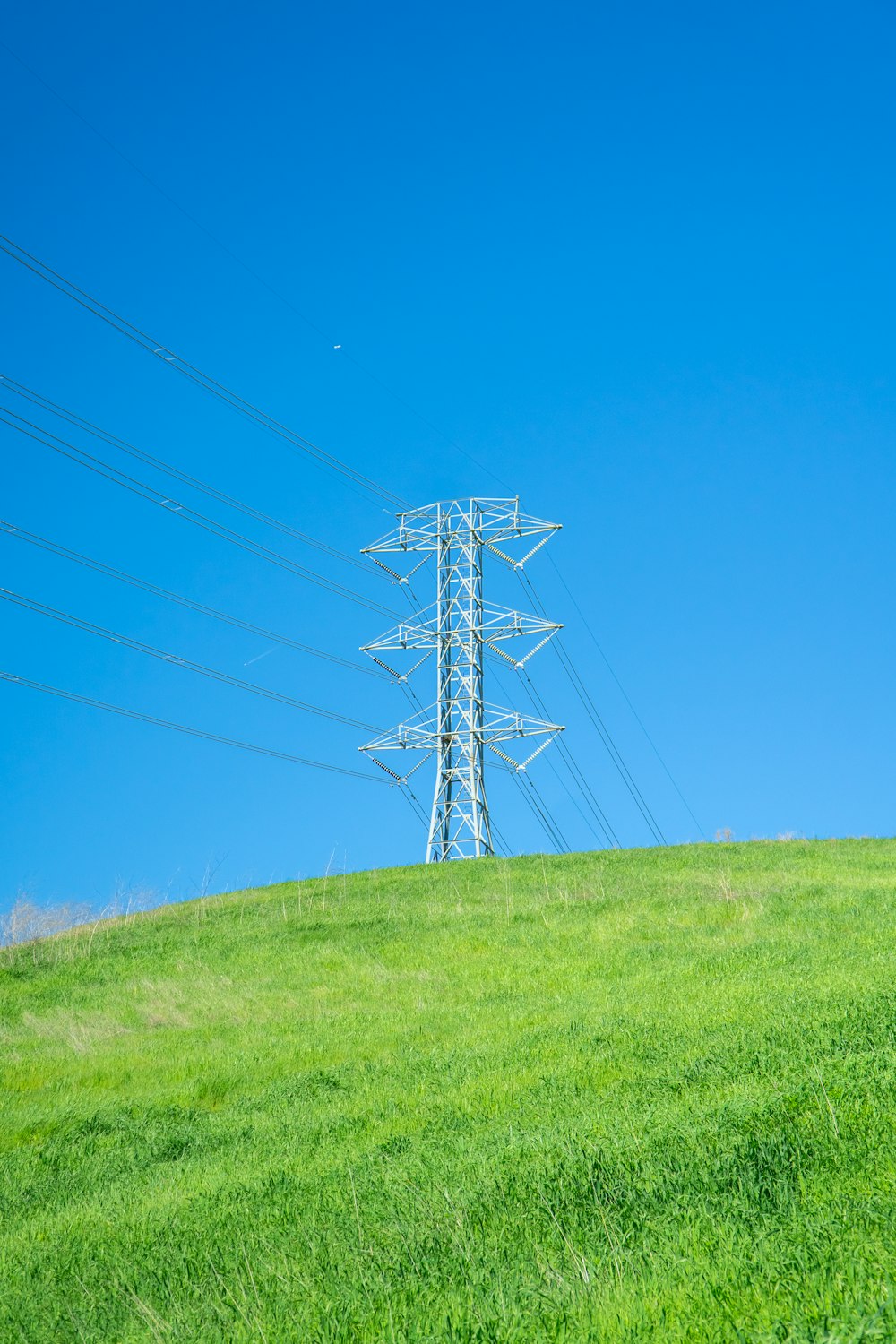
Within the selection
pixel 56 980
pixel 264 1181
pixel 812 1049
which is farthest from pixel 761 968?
pixel 56 980

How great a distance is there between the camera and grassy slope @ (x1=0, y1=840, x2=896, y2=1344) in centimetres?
475

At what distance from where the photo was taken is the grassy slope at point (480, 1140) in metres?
4.75

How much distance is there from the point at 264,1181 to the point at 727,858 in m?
22.0

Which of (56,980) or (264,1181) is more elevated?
(56,980)

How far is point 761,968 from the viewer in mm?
13180

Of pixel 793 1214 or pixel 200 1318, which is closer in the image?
pixel 793 1214

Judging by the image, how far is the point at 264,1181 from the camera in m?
8.02

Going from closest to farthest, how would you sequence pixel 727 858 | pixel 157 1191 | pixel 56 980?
1. pixel 157 1191
2. pixel 56 980
3. pixel 727 858

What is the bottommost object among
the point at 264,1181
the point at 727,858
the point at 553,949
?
the point at 264,1181

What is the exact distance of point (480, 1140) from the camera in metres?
7.86

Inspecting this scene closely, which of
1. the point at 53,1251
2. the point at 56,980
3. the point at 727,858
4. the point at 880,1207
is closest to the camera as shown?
the point at 880,1207

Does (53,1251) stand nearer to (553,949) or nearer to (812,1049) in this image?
(812,1049)

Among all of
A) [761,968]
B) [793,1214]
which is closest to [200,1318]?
[793,1214]

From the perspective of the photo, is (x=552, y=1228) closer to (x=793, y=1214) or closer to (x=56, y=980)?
(x=793, y=1214)
